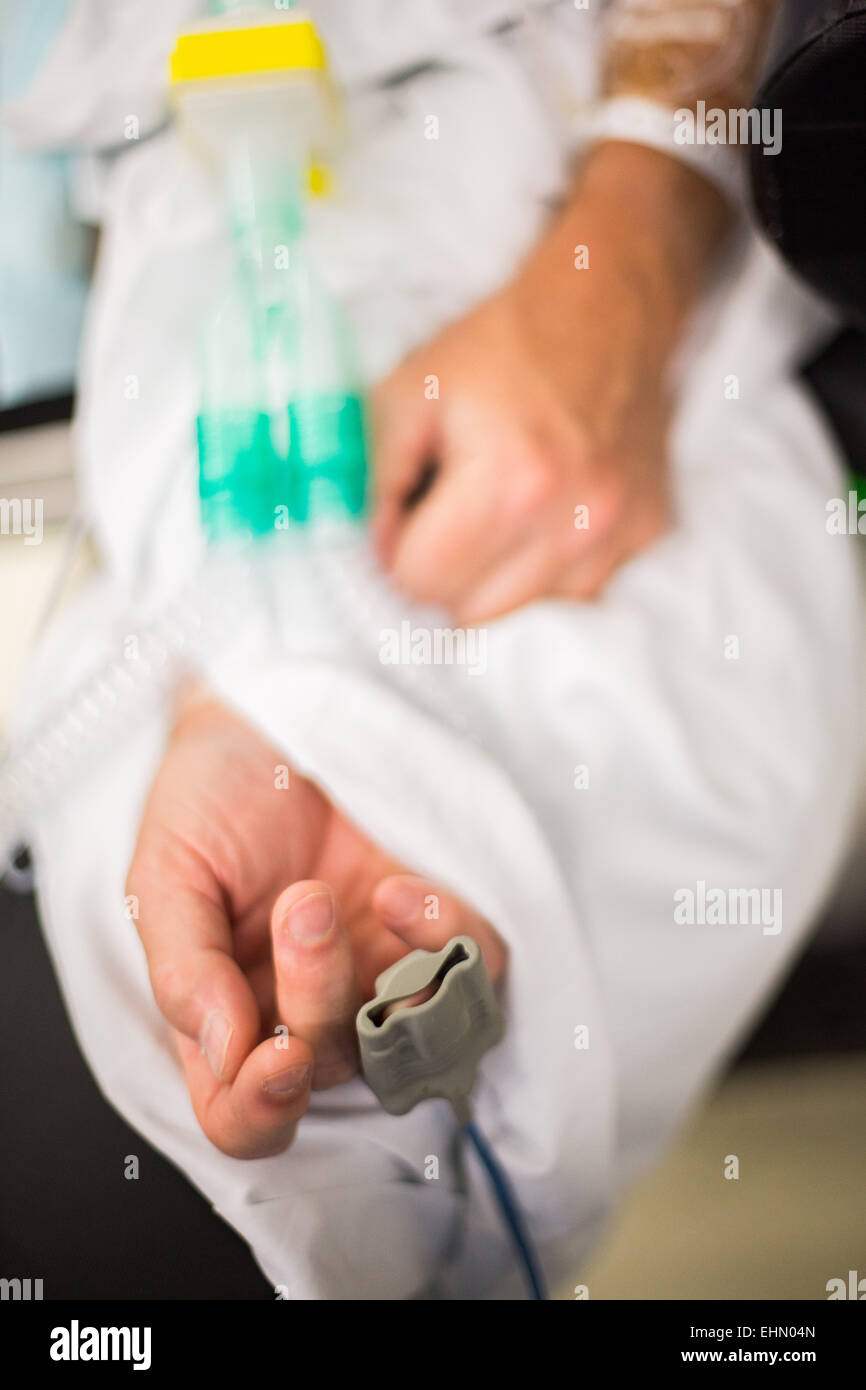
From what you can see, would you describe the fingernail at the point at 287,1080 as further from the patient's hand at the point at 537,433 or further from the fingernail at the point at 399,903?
the patient's hand at the point at 537,433

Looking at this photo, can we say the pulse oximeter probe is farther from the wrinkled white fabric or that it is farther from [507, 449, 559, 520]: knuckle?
[507, 449, 559, 520]: knuckle

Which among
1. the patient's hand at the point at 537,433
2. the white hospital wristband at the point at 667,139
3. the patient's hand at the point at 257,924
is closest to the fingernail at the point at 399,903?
the patient's hand at the point at 257,924

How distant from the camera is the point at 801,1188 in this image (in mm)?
383

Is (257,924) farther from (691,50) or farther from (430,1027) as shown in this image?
(691,50)

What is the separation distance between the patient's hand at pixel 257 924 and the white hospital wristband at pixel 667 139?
33cm

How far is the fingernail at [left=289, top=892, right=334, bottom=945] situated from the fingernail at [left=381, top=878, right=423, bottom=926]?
0.08 feet

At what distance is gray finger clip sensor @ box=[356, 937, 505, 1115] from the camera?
0.33m

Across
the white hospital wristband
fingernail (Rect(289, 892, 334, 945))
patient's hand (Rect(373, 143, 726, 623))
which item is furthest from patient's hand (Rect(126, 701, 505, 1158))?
the white hospital wristband

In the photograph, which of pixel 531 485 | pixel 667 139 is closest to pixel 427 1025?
pixel 531 485

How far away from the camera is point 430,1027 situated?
33 centimetres

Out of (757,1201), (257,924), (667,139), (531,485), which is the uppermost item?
(667,139)

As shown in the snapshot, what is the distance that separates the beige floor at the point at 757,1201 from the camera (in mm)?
375

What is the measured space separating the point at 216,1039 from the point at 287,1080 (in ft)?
0.10

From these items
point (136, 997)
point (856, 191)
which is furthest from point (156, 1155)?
point (856, 191)
